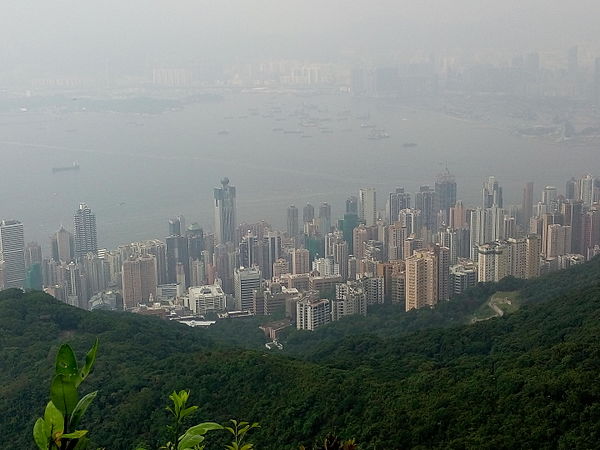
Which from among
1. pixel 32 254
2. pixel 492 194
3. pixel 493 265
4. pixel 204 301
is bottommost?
pixel 204 301

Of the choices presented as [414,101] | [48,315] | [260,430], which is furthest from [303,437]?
[414,101]

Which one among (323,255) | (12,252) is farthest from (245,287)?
(12,252)

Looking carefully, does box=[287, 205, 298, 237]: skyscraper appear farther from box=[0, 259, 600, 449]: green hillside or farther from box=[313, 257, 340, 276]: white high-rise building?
box=[0, 259, 600, 449]: green hillside

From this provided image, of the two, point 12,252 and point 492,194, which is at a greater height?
point 492,194

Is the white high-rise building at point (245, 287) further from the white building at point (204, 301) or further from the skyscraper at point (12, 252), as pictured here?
the skyscraper at point (12, 252)

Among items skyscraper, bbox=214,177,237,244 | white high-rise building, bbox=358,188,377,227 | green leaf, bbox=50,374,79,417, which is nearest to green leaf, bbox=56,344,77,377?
green leaf, bbox=50,374,79,417

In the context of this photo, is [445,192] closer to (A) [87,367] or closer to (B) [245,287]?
(B) [245,287]

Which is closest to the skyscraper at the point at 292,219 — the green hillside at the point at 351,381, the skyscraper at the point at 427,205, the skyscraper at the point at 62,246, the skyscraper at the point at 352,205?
the skyscraper at the point at 352,205
